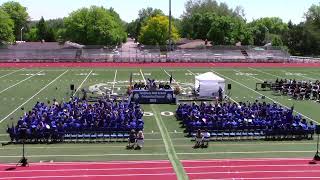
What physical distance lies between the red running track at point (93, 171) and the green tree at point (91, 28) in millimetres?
77815

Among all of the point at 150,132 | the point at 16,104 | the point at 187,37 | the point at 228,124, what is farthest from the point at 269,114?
the point at 187,37

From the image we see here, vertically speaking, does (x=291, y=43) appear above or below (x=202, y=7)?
below

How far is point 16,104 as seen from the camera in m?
34.3

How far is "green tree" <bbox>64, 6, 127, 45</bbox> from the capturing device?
96312 millimetres

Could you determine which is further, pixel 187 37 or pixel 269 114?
pixel 187 37

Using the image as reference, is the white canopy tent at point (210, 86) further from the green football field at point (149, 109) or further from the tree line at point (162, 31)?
the tree line at point (162, 31)

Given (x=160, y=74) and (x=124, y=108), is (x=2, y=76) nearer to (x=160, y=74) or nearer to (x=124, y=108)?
(x=160, y=74)

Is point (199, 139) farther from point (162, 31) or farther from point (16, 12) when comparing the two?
point (16, 12)

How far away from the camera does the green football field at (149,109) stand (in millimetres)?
21328

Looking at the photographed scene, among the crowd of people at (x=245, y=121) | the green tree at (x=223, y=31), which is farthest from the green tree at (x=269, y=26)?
the crowd of people at (x=245, y=121)

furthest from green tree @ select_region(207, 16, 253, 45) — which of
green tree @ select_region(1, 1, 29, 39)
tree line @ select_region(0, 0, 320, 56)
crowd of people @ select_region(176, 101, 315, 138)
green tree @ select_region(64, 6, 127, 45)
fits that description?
crowd of people @ select_region(176, 101, 315, 138)

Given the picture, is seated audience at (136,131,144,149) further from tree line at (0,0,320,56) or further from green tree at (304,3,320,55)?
green tree at (304,3,320,55)

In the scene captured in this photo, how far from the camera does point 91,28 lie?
96.2 m

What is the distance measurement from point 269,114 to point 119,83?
2277 centimetres
